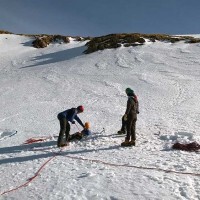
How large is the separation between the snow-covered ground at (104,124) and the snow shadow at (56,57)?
0.86 metres

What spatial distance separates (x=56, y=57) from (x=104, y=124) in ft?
81.0

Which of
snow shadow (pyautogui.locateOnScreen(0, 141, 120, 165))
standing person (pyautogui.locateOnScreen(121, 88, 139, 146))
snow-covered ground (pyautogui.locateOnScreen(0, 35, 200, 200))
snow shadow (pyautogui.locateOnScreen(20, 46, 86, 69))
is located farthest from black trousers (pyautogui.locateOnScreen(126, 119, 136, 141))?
snow shadow (pyautogui.locateOnScreen(20, 46, 86, 69))

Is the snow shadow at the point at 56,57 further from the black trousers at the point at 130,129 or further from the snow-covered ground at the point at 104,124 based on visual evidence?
the black trousers at the point at 130,129

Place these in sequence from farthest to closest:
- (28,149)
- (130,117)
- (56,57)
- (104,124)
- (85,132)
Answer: (56,57)
(104,124)
(85,132)
(28,149)
(130,117)

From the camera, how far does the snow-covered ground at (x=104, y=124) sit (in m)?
6.92

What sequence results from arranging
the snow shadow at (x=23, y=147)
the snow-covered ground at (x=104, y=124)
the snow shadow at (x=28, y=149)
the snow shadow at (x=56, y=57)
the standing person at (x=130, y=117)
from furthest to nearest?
the snow shadow at (x=56, y=57), the snow shadow at (x=23, y=147), the standing person at (x=130, y=117), the snow shadow at (x=28, y=149), the snow-covered ground at (x=104, y=124)

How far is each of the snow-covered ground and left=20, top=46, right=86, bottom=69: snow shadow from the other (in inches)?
33.7

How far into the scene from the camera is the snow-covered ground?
6.92 metres

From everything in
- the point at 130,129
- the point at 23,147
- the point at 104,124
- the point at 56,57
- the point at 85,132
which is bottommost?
the point at 23,147

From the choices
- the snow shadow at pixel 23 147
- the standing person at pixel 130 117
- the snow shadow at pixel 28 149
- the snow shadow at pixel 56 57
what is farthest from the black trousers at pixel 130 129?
the snow shadow at pixel 56 57

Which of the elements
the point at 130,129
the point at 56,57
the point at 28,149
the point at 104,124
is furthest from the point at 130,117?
the point at 56,57

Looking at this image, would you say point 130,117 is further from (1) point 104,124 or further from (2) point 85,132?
(1) point 104,124

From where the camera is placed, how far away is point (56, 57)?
37.0 m

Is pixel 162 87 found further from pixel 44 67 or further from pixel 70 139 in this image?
pixel 44 67
